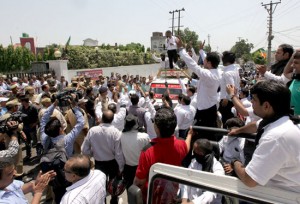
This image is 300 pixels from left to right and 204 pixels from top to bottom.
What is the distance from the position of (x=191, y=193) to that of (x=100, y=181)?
117cm

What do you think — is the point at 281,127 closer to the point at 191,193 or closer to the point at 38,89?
the point at 191,193

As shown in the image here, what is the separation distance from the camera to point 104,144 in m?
4.17

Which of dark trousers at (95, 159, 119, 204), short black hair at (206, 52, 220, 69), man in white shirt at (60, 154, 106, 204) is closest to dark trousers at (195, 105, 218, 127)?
short black hair at (206, 52, 220, 69)

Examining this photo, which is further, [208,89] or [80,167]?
[208,89]

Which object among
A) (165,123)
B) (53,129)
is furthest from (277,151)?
(53,129)

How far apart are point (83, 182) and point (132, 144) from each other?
155cm

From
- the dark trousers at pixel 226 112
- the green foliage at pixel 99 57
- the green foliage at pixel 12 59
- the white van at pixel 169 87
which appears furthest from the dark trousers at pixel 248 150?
the green foliage at pixel 12 59

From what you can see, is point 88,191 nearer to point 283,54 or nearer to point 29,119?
point 283,54

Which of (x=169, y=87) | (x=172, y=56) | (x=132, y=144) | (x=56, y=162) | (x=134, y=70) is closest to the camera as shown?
(x=56, y=162)

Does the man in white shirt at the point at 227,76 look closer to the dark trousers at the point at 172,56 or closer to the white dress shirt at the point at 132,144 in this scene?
the white dress shirt at the point at 132,144

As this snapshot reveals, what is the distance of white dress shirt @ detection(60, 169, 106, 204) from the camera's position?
8.07 ft

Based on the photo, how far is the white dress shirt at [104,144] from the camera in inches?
163

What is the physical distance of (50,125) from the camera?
3.82m

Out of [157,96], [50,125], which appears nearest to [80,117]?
[50,125]
